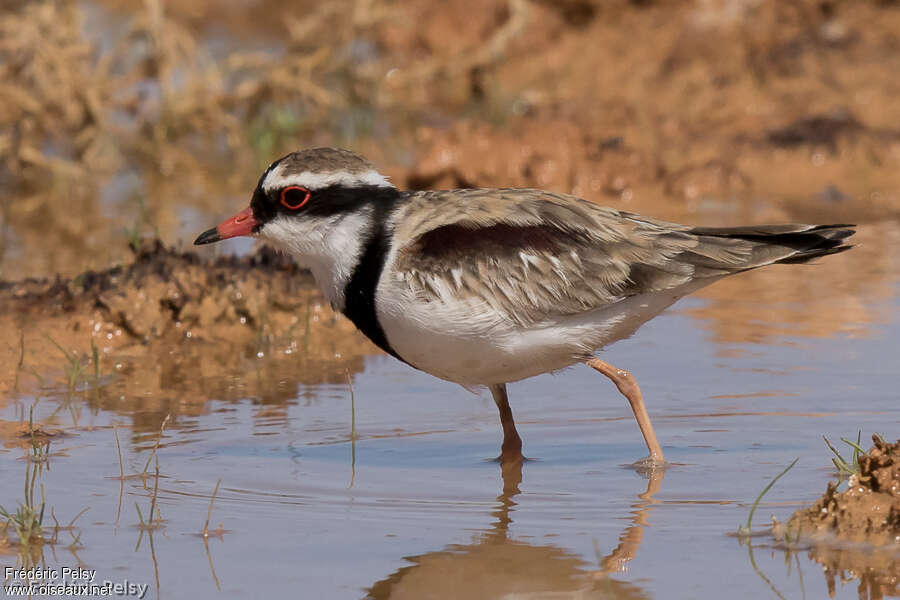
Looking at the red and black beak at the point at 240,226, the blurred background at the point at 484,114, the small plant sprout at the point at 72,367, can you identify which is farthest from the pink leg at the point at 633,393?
the blurred background at the point at 484,114

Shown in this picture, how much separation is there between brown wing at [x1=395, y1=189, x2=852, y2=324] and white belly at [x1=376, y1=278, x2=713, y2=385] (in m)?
0.05

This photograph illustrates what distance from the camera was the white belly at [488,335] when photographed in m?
5.94

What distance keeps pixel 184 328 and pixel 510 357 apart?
3019mm

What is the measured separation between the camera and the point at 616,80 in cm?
1459

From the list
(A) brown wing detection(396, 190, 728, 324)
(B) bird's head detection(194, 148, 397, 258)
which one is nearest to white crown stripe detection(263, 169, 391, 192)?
(B) bird's head detection(194, 148, 397, 258)

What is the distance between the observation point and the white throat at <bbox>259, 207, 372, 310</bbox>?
20.3 ft

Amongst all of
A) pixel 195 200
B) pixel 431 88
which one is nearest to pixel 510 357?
pixel 195 200

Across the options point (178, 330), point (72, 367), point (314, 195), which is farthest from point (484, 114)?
point (314, 195)

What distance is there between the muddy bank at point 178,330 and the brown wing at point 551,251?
1741mm

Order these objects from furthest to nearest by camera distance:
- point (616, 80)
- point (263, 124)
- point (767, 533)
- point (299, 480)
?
point (616, 80)
point (263, 124)
point (299, 480)
point (767, 533)

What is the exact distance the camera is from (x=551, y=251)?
6.27 m

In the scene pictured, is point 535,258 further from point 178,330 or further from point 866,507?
point 178,330

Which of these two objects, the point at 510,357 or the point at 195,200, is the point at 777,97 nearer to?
the point at 195,200

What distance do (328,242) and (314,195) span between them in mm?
226
